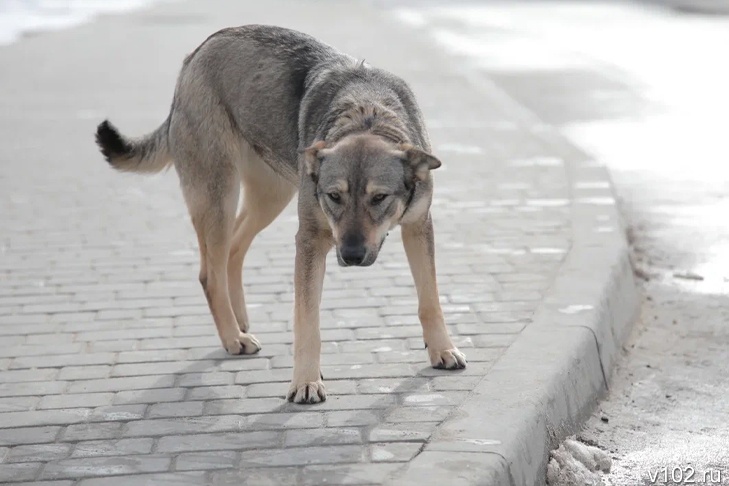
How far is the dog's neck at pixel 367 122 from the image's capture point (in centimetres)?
545

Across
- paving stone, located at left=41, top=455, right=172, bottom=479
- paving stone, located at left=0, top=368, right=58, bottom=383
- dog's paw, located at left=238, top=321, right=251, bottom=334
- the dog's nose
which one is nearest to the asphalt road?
the dog's nose

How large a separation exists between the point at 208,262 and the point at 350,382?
4.04ft

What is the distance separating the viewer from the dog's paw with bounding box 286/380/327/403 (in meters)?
5.21

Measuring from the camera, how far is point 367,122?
5.51m

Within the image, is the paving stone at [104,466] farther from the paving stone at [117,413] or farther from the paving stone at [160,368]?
the paving stone at [160,368]

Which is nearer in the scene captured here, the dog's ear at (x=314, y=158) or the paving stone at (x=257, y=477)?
the paving stone at (x=257, y=477)

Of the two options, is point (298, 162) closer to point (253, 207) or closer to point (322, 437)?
point (253, 207)

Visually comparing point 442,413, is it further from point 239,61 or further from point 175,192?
point 175,192

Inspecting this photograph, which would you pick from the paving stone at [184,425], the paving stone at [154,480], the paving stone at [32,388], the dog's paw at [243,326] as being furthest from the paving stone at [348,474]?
the dog's paw at [243,326]

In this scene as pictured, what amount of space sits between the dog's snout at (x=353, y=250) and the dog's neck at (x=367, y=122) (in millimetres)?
648

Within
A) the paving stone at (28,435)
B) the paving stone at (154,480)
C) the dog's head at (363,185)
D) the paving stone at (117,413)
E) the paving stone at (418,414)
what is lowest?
the paving stone at (117,413)

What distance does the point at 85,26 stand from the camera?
3006 cm

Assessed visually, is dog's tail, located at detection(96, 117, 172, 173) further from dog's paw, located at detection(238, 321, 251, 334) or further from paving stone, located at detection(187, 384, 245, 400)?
paving stone, located at detection(187, 384, 245, 400)

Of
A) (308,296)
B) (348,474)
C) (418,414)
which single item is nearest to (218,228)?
(308,296)
